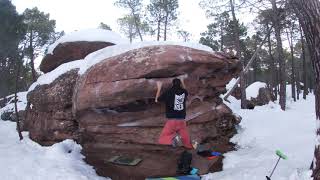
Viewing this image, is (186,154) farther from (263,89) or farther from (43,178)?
(263,89)

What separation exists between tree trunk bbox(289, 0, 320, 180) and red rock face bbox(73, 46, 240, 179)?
266 centimetres

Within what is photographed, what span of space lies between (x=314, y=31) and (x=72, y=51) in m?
8.78

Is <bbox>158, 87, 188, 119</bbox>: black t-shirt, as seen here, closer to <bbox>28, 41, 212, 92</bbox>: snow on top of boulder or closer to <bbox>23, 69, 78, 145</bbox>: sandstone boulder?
<bbox>28, 41, 212, 92</bbox>: snow on top of boulder

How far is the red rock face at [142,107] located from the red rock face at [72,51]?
2766 millimetres

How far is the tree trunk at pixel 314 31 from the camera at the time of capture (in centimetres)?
547

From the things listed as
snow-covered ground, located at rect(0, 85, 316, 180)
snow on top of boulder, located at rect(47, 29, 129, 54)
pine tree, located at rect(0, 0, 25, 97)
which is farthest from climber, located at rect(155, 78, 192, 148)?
pine tree, located at rect(0, 0, 25, 97)

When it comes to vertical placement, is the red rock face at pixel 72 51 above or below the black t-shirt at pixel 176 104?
above

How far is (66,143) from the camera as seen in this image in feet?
30.9

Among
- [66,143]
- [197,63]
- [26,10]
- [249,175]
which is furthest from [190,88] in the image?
[26,10]

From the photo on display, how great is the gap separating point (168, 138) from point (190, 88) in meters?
1.92

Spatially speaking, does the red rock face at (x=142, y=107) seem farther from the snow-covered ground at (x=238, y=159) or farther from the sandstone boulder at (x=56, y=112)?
the sandstone boulder at (x=56, y=112)

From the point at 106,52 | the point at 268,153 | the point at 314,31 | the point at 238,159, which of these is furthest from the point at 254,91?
the point at 314,31

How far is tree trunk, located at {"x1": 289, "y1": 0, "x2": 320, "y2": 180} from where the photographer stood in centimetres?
547

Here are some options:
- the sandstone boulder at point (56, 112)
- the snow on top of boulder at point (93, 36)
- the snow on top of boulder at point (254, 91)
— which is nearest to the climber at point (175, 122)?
the sandstone boulder at point (56, 112)
